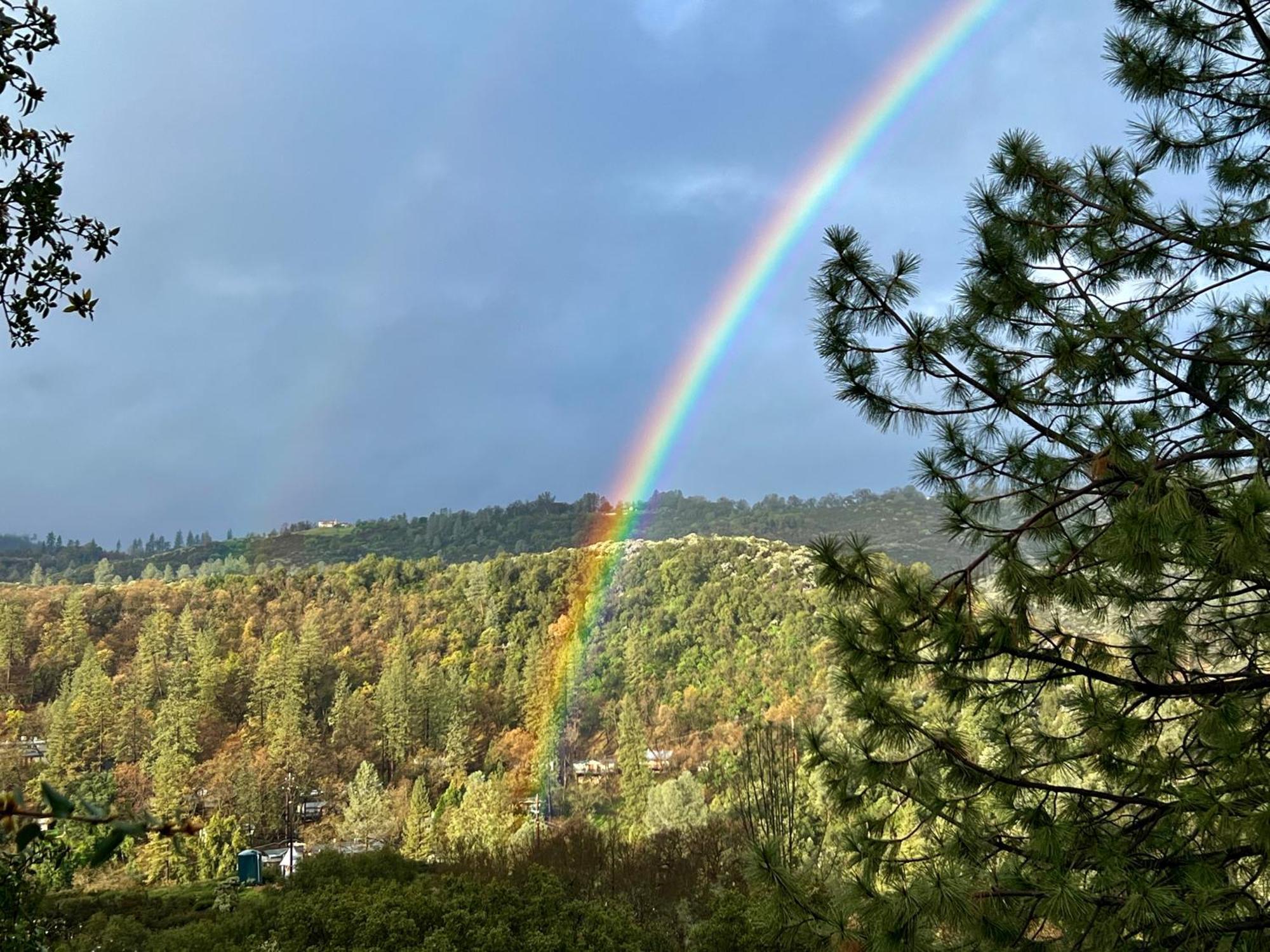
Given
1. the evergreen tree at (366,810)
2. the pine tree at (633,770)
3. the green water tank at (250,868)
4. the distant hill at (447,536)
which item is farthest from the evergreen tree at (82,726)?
the green water tank at (250,868)

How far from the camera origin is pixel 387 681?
81.9 feet

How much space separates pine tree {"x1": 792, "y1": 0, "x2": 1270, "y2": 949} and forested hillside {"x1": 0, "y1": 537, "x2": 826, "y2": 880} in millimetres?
15346

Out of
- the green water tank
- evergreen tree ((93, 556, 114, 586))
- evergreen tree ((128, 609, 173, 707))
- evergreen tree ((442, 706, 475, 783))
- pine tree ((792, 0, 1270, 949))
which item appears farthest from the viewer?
evergreen tree ((93, 556, 114, 586))

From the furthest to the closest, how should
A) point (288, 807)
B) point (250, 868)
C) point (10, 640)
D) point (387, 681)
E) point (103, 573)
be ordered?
point (103, 573) < point (387, 681) < point (10, 640) < point (288, 807) < point (250, 868)

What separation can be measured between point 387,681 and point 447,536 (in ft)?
Answer: 48.0

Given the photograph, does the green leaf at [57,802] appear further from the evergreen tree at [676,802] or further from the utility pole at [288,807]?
the utility pole at [288,807]

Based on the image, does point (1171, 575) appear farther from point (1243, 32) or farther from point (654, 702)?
point (654, 702)

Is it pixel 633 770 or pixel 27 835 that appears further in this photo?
pixel 633 770

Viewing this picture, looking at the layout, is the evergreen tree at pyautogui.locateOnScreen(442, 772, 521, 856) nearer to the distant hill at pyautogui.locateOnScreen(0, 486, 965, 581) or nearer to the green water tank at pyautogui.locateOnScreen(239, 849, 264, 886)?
the green water tank at pyautogui.locateOnScreen(239, 849, 264, 886)

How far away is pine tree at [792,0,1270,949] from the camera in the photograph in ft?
5.29

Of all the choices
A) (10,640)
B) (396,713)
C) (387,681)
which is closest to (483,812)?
(396,713)

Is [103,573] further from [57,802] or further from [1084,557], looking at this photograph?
[57,802]

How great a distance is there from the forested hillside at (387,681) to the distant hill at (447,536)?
3.43 m

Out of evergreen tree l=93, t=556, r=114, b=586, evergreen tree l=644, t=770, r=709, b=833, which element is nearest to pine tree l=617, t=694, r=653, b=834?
evergreen tree l=644, t=770, r=709, b=833
